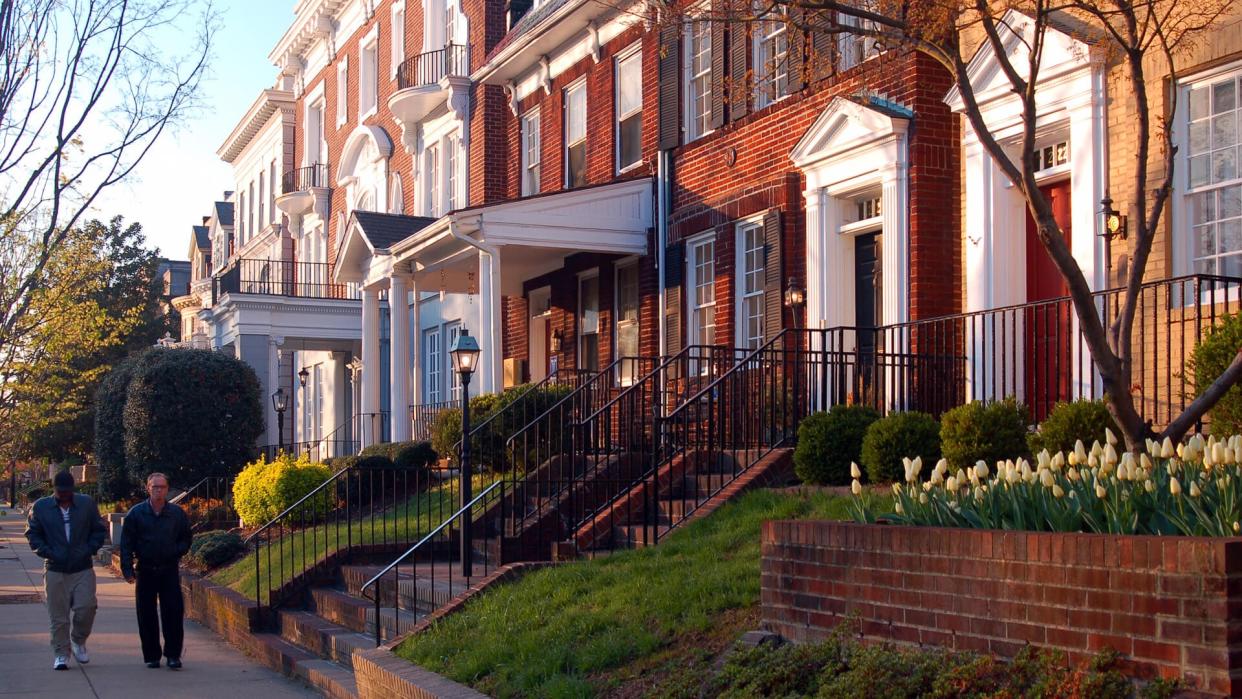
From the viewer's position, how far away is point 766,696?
6.29 meters

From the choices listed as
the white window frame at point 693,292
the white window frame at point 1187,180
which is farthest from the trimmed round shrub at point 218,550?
the white window frame at point 1187,180

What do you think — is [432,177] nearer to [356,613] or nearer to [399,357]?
[399,357]

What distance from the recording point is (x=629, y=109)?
1920 cm

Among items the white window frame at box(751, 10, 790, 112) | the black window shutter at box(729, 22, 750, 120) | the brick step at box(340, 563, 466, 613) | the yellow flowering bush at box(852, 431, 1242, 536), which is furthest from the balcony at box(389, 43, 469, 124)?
the yellow flowering bush at box(852, 431, 1242, 536)

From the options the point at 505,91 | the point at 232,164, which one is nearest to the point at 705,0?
the point at 505,91

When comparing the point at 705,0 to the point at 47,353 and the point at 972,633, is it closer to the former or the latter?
the point at 972,633

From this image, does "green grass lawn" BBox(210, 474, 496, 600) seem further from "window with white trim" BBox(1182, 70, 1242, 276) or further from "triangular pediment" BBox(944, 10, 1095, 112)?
"window with white trim" BBox(1182, 70, 1242, 276)

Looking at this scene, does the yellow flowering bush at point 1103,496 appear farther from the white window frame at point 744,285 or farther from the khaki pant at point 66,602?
the white window frame at point 744,285

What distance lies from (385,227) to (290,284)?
11.0 m

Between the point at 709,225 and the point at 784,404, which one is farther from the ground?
the point at 709,225

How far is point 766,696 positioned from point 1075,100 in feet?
23.7

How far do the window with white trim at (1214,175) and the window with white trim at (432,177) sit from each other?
1745 centimetres

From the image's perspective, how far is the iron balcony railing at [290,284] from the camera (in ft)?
104

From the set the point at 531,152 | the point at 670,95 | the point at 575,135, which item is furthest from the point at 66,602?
the point at 531,152
